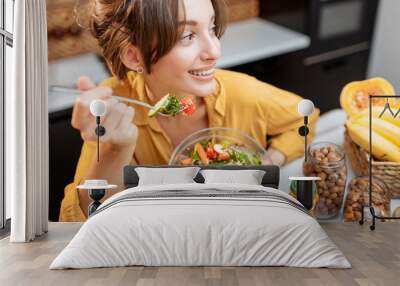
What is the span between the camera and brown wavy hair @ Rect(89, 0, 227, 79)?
6.28m

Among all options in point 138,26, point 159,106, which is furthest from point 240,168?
point 138,26

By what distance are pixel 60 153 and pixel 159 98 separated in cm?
120

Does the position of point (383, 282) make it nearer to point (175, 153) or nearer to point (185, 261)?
point (185, 261)

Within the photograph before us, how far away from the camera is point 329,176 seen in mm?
6328

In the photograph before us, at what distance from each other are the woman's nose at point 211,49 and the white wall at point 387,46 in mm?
1646

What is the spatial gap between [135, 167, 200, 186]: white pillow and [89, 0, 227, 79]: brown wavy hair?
3.88 ft

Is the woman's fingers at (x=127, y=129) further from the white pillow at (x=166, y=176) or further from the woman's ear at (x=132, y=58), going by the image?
the white pillow at (x=166, y=176)

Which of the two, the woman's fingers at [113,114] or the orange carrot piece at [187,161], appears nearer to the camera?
the orange carrot piece at [187,161]

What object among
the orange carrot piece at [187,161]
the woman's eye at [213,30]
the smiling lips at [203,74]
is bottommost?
the orange carrot piece at [187,161]

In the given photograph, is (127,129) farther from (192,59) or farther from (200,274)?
(200,274)

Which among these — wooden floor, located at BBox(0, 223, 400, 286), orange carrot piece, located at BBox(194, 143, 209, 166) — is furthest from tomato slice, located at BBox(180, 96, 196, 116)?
wooden floor, located at BBox(0, 223, 400, 286)

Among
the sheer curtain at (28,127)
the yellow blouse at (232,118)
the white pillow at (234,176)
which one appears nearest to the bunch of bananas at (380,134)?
the yellow blouse at (232,118)

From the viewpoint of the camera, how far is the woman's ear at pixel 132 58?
646 cm

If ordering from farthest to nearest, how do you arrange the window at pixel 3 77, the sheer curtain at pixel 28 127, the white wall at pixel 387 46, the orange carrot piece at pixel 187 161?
the white wall at pixel 387 46 → the orange carrot piece at pixel 187 161 → the window at pixel 3 77 → the sheer curtain at pixel 28 127
